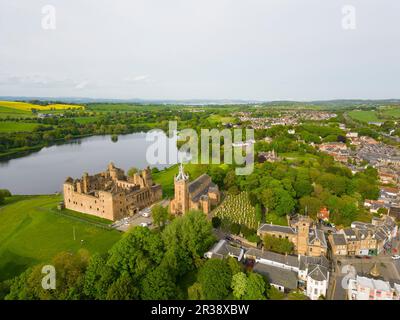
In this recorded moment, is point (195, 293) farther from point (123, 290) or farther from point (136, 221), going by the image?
point (136, 221)

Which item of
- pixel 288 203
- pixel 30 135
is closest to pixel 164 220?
pixel 288 203

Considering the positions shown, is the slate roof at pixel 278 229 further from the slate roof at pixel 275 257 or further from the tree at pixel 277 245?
the slate roof at pixel 275 257

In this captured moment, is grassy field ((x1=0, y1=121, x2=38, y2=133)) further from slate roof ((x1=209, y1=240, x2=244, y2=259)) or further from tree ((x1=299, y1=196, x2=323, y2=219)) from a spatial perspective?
tree ((x1=299, y1=196, x2=323, y2=219))

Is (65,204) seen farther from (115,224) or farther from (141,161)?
(141,161)

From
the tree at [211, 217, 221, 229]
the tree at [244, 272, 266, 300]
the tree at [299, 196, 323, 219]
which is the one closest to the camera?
the tree at [244, 272, 266, 300]

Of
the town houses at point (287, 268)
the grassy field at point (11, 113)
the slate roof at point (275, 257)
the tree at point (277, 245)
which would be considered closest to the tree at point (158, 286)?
the town houses at point (287, 268)

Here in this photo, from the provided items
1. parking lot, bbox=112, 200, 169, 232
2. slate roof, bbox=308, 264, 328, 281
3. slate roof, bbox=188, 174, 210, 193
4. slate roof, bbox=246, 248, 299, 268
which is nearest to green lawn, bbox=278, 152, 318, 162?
slate roof, bbox=188, 174, 210, 193

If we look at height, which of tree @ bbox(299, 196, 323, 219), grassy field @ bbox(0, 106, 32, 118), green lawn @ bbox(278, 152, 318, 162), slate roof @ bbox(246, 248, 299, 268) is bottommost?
slate roof @ bbox(246, 248, 299, 268)

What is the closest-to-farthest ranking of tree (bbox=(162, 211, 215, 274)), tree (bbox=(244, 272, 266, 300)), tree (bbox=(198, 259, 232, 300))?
tree (bbox=(244, 272, 266, 300)), tree (bbox=(198, 259, 232, 300)), tree (bbox=(162, 211, 215, 274))
